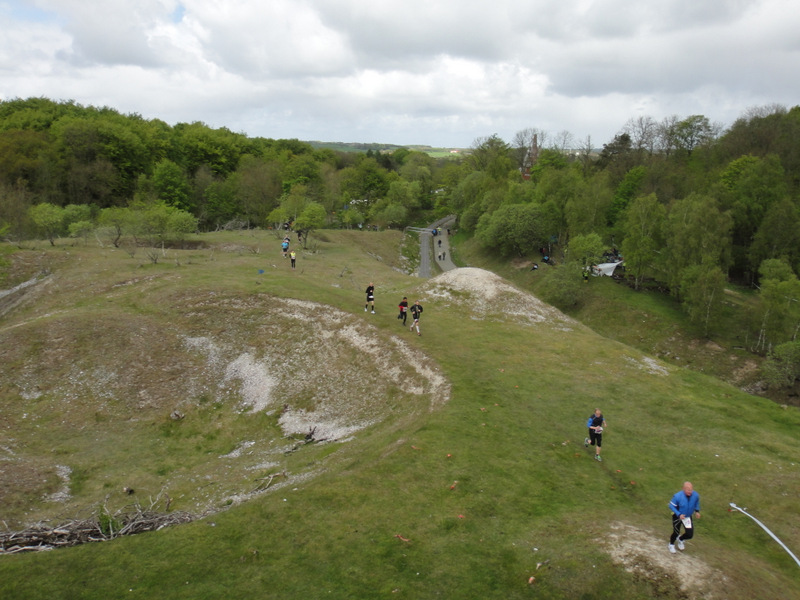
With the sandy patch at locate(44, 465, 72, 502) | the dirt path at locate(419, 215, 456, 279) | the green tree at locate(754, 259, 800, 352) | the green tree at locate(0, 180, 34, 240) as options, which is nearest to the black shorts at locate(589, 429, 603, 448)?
the sandy patch at locate(44, 465, 72, 502)

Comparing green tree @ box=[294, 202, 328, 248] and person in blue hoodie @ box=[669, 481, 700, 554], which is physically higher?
green tree @ box=[294, 202, 328, 248]

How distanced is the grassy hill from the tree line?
28.2m

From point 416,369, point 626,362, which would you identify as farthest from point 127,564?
point 626,362

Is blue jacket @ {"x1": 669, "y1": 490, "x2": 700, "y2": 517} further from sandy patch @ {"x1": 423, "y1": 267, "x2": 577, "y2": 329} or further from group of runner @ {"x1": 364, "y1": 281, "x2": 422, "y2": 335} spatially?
sandy patch @ {"x1": 423, "y1": 267, "x2": 577, "y2": 329}

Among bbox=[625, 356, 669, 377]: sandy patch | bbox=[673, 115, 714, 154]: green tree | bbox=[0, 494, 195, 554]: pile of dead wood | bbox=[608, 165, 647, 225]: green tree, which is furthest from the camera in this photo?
bbox=[673, 115, 714, 154]: green tree

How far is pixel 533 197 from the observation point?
105375 millimetres

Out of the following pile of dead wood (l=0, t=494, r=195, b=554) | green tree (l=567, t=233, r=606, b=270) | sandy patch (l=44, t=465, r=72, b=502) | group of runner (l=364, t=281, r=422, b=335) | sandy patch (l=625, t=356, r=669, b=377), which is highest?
green tree (l=567, t=233, r=606, b=270)

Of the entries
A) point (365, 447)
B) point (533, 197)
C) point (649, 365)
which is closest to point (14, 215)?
point (365, 447)

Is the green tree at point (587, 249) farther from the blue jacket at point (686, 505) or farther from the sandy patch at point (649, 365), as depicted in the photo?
the blue jacket at point (686, 505)

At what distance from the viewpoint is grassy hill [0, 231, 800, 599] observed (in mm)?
15477

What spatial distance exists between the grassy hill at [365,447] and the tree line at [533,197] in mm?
28225

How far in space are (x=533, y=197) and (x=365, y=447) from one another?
91262 millimetres

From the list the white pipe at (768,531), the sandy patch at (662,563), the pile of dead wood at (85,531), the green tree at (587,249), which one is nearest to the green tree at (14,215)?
the pile of dead wood at (85,531)

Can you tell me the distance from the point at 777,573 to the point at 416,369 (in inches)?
838
